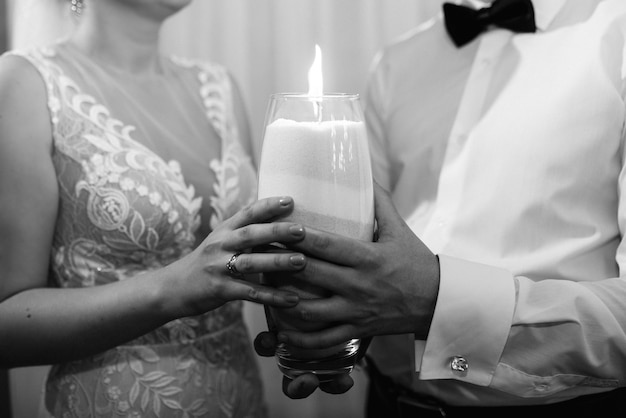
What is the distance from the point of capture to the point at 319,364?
37.8 inches

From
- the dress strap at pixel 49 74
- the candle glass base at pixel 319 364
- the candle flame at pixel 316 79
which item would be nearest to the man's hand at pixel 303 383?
the candle glass base at pixel 319 364

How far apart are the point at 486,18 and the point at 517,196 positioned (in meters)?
0.44

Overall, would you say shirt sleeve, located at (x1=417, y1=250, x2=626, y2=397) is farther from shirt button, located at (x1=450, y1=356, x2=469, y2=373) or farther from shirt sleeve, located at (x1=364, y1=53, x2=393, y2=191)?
shirt sleeve, located at (x1=364, y1=53, x2=393, y2=191)

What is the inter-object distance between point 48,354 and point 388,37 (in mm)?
1389

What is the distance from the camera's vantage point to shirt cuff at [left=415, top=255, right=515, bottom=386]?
3.40 ft

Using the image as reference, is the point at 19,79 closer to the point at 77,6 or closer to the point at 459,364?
the point at 77,6

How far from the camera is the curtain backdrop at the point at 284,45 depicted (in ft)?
6.91

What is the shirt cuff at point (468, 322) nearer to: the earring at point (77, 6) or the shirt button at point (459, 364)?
the shirt button at point (459, 364)

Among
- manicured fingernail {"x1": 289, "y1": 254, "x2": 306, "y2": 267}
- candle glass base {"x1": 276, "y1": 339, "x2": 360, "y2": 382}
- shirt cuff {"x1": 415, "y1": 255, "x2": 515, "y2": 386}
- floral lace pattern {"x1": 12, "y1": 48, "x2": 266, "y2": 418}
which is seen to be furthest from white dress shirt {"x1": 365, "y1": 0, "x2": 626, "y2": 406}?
floral lace pattern {"x1": 12, "y1": 48, "x2": 266, "y2": 418}

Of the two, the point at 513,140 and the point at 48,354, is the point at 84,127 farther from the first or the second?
the point at 513,140

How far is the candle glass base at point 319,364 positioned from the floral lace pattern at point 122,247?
470 mm

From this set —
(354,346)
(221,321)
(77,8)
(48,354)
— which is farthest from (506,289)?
(77,8)

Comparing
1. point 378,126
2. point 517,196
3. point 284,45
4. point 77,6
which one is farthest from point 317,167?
point 284,45

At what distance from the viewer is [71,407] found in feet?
4.39
